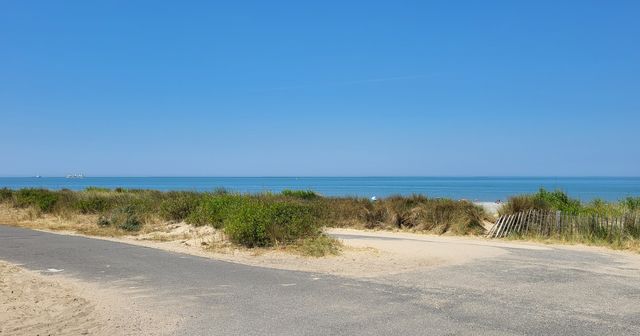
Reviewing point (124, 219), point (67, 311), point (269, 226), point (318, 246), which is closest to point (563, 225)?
point (318, 246)

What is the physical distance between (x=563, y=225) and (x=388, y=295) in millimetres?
11840

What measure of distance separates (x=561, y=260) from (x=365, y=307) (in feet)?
23.1

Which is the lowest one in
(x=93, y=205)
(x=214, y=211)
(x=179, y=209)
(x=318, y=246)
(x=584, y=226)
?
(x=318, y=246)

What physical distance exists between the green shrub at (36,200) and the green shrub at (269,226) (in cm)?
1735

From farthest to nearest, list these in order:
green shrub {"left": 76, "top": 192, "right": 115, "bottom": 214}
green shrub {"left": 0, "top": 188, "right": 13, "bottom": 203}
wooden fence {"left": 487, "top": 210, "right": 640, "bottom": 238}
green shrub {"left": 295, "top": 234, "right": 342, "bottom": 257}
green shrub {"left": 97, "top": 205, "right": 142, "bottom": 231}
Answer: green shrub {"left": 0, "top": 188, "right": 13, "bottom": 203} → green shrub {"left": 76, "top": 192, "right": 115, "bottom": 214} → green shrub {"left": 97, "top": 205, "right": 142, "bottom": 231} → wooden fence {"left": 487, "top": 210, "right": 640, "bottom": 238} → green shrub {"left": 295, "top": 234, "right": 342, "bottom": 257}

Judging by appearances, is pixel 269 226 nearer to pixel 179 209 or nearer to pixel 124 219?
pixel 179 209

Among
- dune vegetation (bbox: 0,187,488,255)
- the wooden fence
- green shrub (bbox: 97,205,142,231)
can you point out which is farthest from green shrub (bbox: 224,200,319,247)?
the wooden fence

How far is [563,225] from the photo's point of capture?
18.9 metres

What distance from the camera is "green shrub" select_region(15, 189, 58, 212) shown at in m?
29.6

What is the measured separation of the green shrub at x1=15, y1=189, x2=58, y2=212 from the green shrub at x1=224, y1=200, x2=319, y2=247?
56.9 ft

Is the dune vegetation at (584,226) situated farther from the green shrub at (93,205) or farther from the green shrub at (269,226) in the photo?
the green shrub at (93,205)

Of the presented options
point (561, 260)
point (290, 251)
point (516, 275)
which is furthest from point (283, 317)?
point (561, 260)

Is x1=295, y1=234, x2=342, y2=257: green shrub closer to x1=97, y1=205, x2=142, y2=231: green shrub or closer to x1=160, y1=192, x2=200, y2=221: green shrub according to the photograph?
x1=160, y1=192, x2=200, y2=221: green shrub

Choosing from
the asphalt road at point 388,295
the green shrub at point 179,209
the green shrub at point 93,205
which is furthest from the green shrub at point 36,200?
the asphalt road at point 388,295
